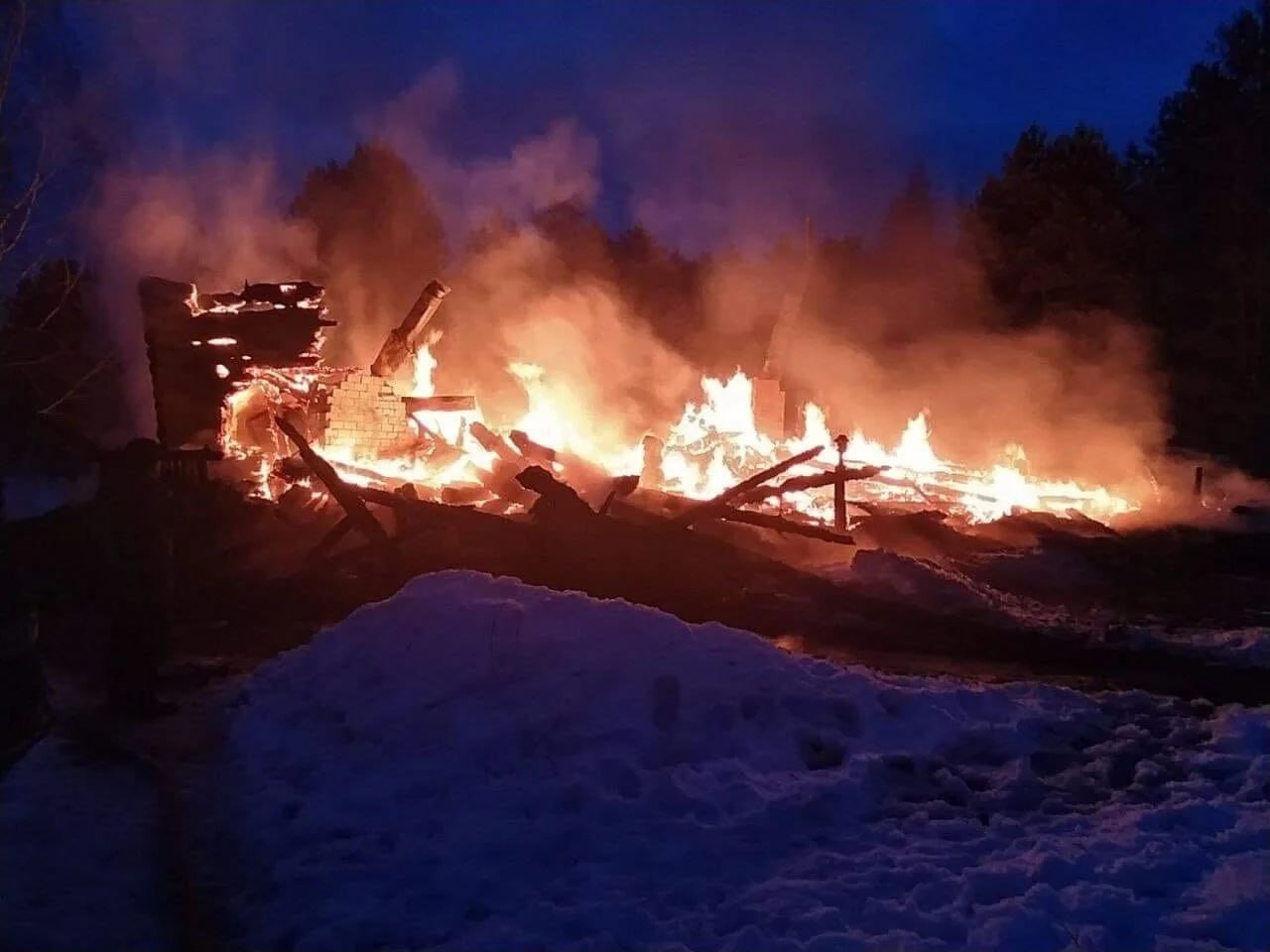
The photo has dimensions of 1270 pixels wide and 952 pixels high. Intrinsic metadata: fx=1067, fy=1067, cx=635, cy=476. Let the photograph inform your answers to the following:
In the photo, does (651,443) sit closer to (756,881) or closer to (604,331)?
(604,331)

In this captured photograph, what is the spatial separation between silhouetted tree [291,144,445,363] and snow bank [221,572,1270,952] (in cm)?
2887

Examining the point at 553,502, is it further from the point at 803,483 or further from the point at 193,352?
the point at 193,352

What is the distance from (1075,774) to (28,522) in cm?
1323

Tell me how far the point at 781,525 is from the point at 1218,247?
20062 millimetres

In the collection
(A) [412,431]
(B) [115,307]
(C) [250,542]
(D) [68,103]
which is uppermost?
(D) [68,103]

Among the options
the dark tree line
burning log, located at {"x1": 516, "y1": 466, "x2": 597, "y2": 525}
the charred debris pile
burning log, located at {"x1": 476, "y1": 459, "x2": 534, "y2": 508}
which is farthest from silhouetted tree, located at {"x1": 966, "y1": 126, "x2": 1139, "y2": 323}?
burning log, located at {"x1": 516, "y1": 466, "x2": 597, "y2": 525}

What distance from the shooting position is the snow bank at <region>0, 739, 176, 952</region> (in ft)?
15.5

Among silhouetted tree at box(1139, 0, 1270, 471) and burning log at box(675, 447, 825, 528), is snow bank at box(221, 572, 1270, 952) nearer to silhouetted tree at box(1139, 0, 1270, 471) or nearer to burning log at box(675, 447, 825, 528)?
burning log at box(675, 447, 825, 528)

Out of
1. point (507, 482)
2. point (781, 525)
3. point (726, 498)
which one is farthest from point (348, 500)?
point (781, 525)

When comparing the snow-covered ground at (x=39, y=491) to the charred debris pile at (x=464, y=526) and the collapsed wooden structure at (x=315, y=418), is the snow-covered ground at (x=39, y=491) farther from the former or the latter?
the charred debris pile at (x=464, y=526)

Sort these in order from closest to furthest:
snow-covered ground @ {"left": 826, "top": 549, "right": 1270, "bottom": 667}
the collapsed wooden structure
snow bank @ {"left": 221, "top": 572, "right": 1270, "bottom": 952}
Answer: snow bank @ {"left": 221, "top": 572, "right": 1270, "bottom": 952} → snow-covered ground @ {"left": 826, "top": 549, "right": 1270, "bottom": 667} → the collapsed wooden structure

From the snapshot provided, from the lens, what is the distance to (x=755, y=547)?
569 inches

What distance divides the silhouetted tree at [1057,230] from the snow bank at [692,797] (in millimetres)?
21413

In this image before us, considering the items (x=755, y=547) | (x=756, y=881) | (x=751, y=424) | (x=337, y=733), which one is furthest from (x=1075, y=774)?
(x=751, y=424)
